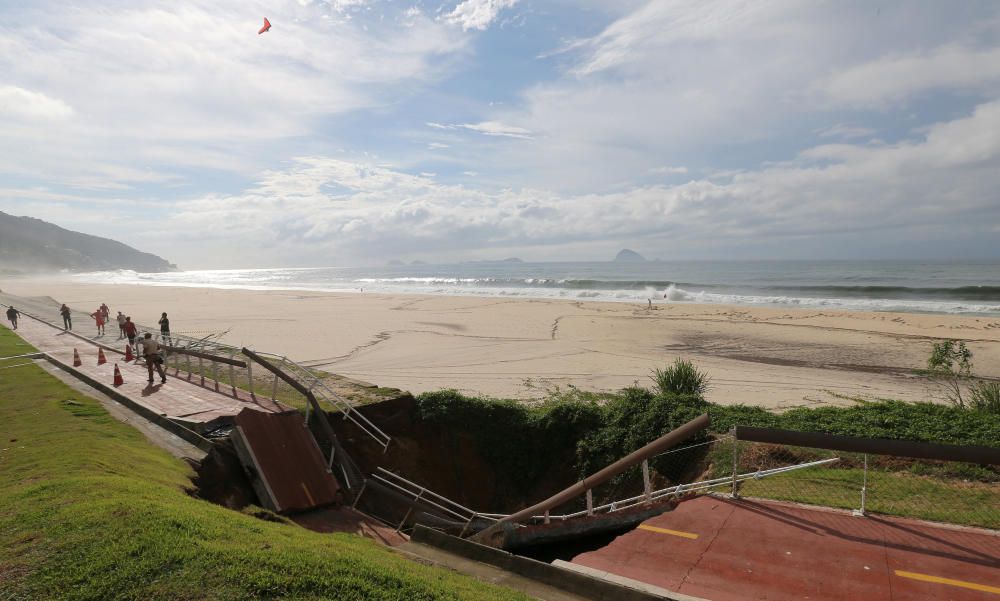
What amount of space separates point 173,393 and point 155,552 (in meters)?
9.41

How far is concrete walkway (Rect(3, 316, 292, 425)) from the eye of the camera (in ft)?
36.7

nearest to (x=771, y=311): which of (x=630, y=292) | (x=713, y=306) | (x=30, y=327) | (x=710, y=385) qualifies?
(x=713, y=306)

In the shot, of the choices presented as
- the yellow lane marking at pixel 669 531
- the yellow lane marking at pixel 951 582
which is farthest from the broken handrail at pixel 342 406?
the yellow lane marking at pixel 951 582

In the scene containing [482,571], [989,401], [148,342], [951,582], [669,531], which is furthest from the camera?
[148,342]

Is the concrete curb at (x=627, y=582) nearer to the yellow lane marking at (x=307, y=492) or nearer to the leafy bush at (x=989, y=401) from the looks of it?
the yellow lane marking at (x=307, y=492)

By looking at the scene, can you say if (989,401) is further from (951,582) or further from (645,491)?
(645,491)

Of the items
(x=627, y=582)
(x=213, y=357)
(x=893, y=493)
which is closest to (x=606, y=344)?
(x=213, y=357)

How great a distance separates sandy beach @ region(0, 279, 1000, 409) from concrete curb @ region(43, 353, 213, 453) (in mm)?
7911

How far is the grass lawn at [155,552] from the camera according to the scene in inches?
175

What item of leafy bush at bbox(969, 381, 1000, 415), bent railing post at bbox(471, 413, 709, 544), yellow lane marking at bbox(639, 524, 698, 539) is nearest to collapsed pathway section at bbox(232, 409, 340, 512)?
bent railing post at bbox(471, 413, 709, 544)

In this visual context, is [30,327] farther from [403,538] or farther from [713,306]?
[713,306]

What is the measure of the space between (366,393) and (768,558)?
10.3m

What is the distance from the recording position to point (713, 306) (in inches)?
1778

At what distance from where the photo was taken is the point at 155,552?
15.7ft
